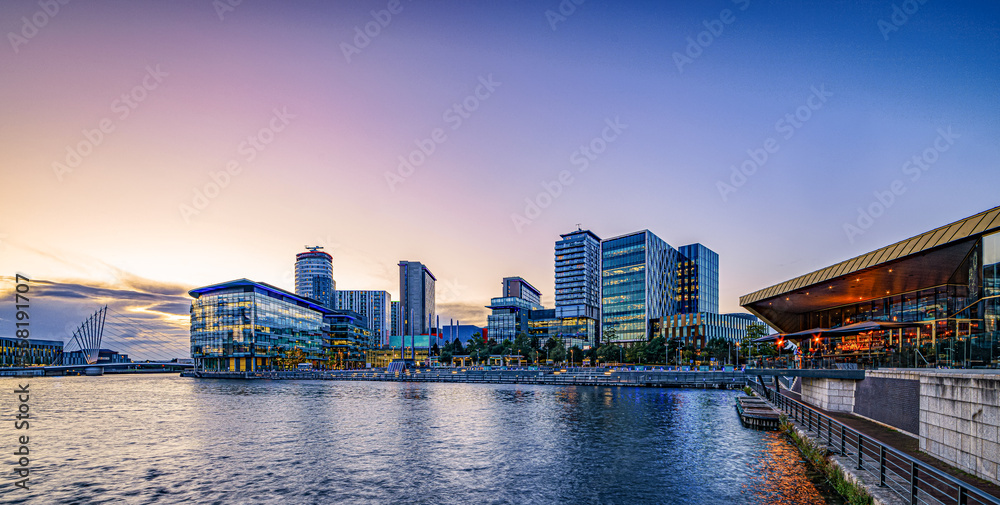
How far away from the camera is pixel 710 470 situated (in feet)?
81.5

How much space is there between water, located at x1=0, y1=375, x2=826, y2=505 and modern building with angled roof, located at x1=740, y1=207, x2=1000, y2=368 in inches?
289

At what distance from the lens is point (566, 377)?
107688 millimetres

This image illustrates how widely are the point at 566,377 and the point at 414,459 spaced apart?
81.3 meters

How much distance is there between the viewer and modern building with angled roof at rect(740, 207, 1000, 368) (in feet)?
73.4

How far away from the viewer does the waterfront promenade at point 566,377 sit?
89.9 m

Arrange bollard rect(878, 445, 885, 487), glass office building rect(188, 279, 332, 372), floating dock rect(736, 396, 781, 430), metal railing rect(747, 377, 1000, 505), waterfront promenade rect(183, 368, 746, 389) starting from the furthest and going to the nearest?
glass office building rect(188, 279, 332, 372) < waterfront promenade rect(183, 368, 746, 389) < floating dock rect(736, 396, 781, 430) < bollard rect(878, 445, 885, 487) < metal railing rect(747, 377, 1000, 505)

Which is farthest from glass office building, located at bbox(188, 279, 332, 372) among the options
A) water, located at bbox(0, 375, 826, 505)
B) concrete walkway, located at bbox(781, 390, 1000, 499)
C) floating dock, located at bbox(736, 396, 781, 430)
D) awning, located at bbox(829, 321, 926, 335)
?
concrete walkway, located at bbox(781, 390, 1000, 499)

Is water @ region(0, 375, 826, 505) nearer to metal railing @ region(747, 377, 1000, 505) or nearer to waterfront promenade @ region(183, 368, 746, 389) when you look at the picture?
metal railing @ region(747, 377, 1000, 505)

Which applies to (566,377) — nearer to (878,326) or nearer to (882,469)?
(878,326)

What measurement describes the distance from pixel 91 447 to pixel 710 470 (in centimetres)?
3547

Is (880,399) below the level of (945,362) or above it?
below

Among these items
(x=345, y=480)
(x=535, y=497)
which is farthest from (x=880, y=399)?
(x=345, y=480)

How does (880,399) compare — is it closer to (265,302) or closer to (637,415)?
(637,415)

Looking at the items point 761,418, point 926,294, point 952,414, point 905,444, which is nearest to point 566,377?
point 761,418
